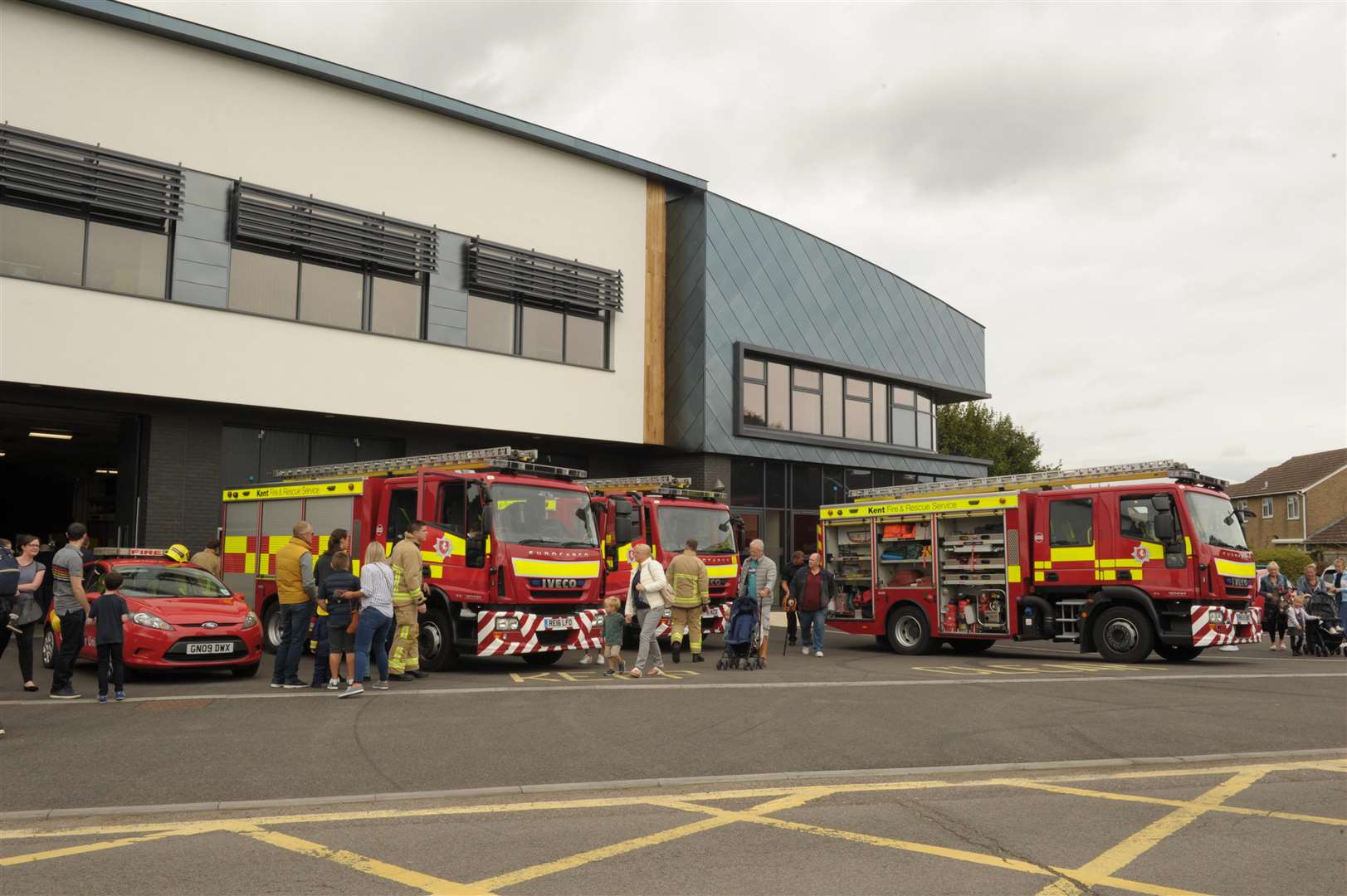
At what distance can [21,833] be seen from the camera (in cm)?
617

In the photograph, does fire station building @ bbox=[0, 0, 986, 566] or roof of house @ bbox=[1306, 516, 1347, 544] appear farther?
roof of house @ bbox=[1306, 516, 1347, 544]

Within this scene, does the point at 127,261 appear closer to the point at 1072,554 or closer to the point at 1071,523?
the point at 1071,523

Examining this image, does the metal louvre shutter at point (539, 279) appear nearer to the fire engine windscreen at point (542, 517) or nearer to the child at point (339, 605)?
the fire engine windscreen at point (542, 517)

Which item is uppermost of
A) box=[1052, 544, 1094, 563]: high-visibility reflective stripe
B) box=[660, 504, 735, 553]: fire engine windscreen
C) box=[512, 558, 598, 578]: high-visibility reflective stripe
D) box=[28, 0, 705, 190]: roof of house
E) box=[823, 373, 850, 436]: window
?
box=[28, 0, 705, 190]: roof of house

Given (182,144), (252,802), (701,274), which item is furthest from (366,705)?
(701,274)

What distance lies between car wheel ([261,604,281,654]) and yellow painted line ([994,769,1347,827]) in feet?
39.9

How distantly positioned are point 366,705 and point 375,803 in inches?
178

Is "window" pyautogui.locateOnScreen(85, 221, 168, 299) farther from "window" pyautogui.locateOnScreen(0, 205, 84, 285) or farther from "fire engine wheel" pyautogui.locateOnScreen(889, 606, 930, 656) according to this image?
"fire engine wheel" pyautogui.locateOnScreen(889, 606, 930, 656)

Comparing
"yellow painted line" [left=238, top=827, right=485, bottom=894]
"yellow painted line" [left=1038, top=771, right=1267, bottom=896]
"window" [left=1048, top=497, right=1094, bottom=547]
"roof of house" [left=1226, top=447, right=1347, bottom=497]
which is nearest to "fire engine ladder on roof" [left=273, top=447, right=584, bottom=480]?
"window" [left=1048, top=497, right=1094, bottom=547]

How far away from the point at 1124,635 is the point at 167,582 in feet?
44.0

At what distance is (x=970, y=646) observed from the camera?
65.6 ft

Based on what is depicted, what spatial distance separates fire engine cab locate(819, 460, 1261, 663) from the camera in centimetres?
1630

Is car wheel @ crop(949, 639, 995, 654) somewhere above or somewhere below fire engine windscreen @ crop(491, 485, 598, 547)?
below

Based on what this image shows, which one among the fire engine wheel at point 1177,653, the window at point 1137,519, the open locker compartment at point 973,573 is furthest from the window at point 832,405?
the window at point 1137,519
